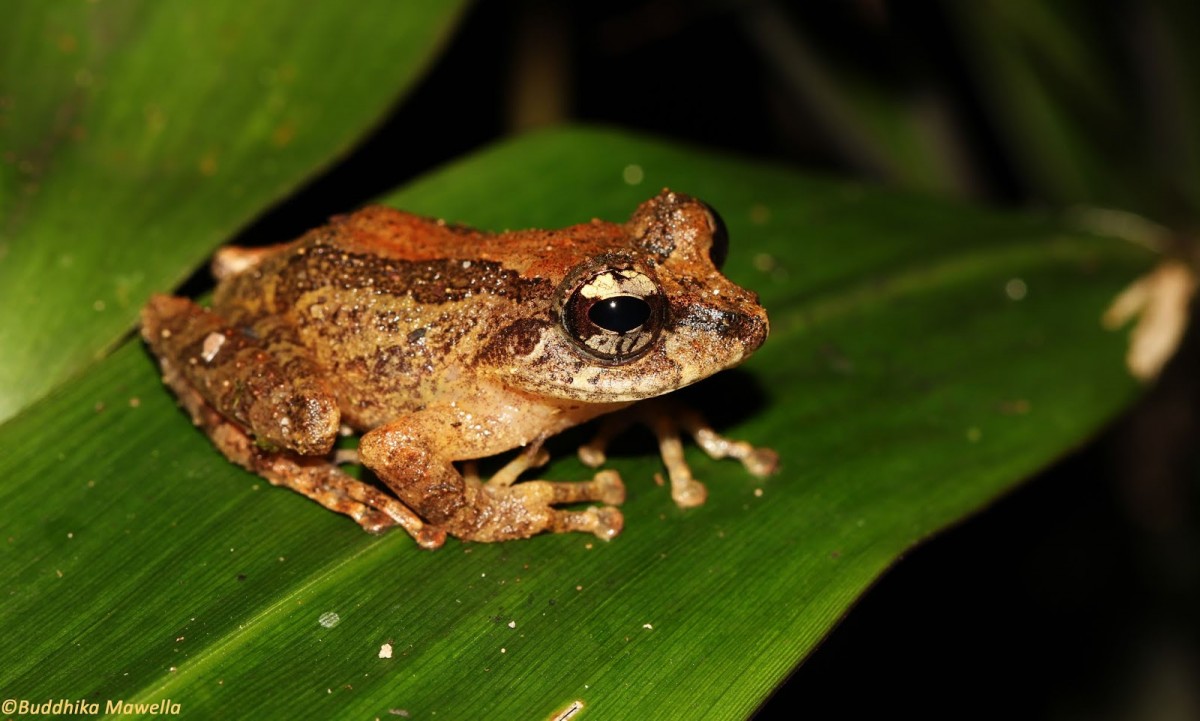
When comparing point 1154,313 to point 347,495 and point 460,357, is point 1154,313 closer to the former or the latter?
point 460,357

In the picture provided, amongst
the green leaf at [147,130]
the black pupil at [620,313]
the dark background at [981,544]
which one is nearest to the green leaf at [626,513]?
the green leaf at [147,130]

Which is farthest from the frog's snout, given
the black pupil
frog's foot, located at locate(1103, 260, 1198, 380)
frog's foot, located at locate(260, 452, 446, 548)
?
frog's foot, located at locate(1103, 260, 1198, 380)

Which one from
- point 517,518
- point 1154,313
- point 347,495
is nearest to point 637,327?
point 517,518

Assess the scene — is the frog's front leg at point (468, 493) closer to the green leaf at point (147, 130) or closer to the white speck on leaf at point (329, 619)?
the white speck on leaf at point (329, 619)

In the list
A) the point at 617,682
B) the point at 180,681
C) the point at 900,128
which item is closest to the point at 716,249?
the point at 617,682

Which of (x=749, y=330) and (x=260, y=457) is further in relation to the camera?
(x=260, y=457)
